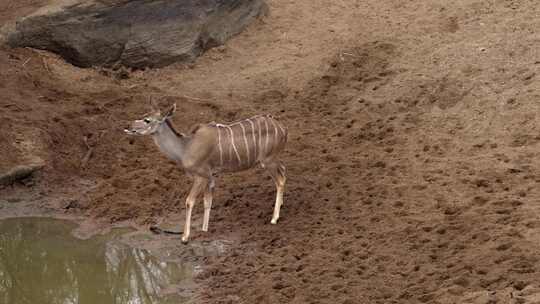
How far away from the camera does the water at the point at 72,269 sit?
7.37 m

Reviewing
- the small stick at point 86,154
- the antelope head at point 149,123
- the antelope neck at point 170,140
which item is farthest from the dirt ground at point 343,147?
the antelope head at point 149,123

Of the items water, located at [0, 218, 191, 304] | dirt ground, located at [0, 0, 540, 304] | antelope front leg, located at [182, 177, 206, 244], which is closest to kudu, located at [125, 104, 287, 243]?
antelope front leg, located at [182, 177, 206, 244]

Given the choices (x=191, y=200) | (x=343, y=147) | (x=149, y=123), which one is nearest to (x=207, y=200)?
(x=191, y=200)

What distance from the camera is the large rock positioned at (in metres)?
10.7

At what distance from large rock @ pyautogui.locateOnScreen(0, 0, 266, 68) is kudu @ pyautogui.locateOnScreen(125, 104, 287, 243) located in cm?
315

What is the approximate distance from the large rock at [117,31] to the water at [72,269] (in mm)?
2918

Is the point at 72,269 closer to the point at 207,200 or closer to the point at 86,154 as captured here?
the point at 207,200

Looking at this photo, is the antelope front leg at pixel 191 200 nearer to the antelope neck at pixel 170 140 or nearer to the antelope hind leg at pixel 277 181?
the antelope neck at pixel 170 140

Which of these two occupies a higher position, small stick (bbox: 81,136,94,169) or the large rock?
the large rock

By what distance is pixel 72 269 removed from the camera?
775 centimetres

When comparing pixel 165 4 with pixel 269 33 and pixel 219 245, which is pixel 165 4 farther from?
pixel 219 245

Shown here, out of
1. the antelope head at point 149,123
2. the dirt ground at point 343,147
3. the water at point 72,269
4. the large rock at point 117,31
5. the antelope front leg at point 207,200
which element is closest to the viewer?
the dirt ground at point 343,147

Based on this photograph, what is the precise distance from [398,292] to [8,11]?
20.7ft

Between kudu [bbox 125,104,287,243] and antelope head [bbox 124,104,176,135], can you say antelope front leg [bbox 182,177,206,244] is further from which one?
antelope head [bbox 124,104,176,135]
